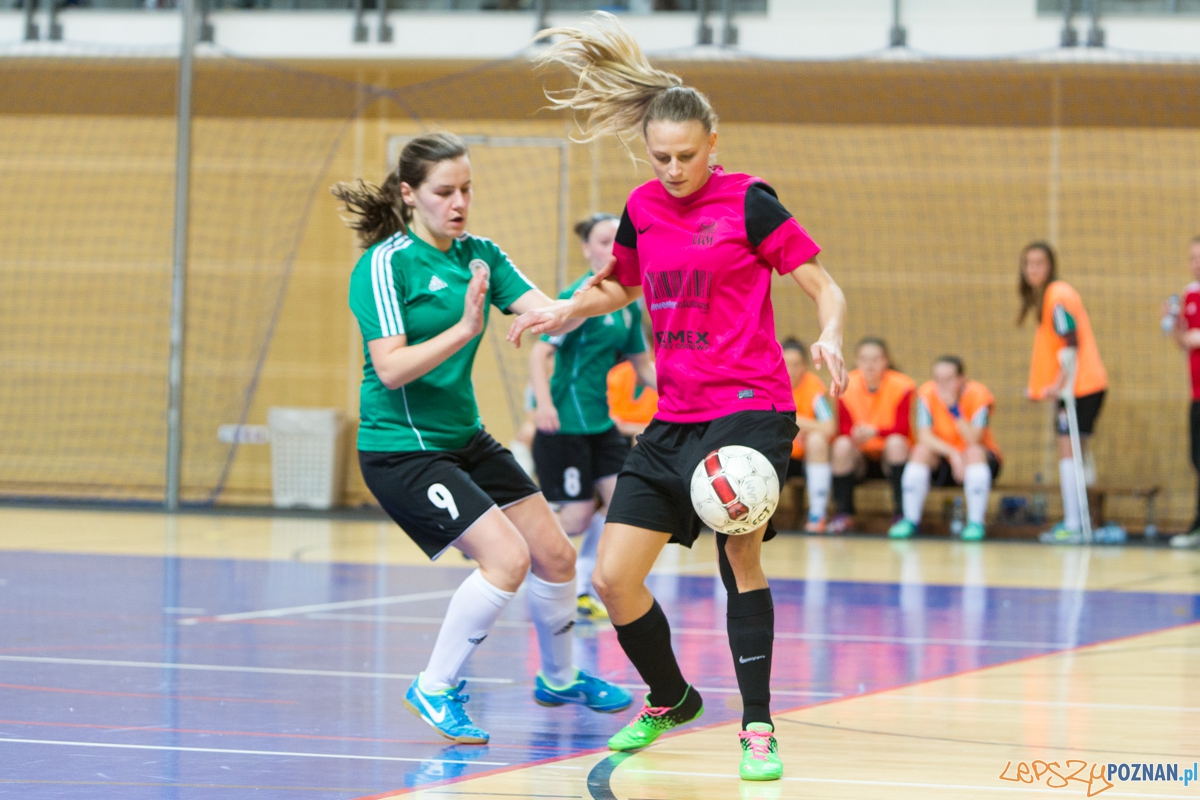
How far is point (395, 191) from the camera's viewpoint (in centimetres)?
393

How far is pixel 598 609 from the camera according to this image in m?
6.09

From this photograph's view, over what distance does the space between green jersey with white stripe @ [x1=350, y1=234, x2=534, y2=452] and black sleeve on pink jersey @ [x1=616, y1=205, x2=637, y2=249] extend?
39 centimetres

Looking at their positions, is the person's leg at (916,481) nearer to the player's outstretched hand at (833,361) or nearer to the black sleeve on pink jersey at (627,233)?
the black sleeve on pink jersey at (627,233)

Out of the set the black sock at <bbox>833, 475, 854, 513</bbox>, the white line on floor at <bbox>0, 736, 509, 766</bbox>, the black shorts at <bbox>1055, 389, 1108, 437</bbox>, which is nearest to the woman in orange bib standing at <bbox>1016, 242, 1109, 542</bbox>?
the black shorts at <bbox>1055, 389, 1108, 437</bbox>

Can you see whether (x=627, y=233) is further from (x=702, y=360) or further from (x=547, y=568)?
(x=547, y=568)

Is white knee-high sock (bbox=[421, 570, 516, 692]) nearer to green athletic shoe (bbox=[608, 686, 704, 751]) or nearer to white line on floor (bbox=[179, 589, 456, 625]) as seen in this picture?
green athletic shoe (bbox=[608, 686, 704, 751])

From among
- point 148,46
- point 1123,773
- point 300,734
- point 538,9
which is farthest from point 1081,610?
point 148,46

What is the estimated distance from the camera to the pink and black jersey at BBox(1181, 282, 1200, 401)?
9.70 m

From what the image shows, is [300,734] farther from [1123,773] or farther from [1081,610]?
[1081,610]

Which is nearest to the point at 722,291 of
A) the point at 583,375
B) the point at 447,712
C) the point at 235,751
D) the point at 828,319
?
the point at 828,319

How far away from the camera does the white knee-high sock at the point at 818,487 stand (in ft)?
33.7

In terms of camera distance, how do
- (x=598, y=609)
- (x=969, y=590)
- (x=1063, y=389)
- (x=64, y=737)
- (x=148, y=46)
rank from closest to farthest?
(x=64, y=737) < (x=598, y=609) < (x=969, y=590) < (x=1063, y=389) < (x=148, y=46)

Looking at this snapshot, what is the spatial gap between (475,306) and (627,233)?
0.44 m

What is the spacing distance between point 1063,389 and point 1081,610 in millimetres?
3786
